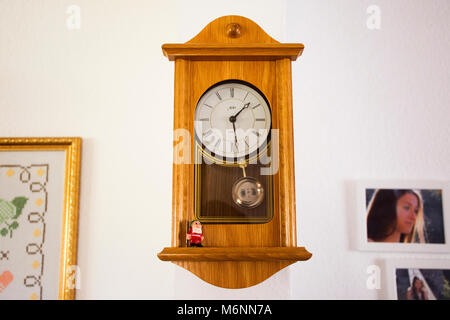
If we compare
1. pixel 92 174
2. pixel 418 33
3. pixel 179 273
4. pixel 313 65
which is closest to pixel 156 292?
pixel 179 273

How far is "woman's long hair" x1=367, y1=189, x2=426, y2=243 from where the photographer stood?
1.17m

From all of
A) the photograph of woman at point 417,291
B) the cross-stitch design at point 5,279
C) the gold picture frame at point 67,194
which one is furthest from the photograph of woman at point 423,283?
the cross-stitch design at point 5,279

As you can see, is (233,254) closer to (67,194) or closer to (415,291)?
(67,194)

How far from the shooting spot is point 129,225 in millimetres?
1070

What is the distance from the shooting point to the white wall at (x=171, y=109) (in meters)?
1.06

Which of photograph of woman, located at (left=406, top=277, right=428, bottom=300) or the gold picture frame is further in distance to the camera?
photograph of woman, located at (left=406, top=277, right=428, bottom=300)

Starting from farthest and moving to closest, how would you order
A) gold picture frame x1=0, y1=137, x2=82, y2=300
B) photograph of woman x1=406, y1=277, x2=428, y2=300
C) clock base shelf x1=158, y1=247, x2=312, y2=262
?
1. photograph of woman x1=406, y1=277, x2=428, y2=300
2. gold picture frame x1=0, y1=137, x2=82, y2=300
3. clock base shelf x1=158, y1=247, x2=312, y2=262

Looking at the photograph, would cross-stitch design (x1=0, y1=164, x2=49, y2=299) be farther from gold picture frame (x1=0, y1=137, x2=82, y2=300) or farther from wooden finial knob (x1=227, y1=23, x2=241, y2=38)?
wooden finial knob (x1=227, y1=23, x2=241, y2=38)

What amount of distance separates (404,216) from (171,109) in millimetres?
781

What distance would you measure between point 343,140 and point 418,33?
0.44m

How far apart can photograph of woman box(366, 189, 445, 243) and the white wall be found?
0.06m

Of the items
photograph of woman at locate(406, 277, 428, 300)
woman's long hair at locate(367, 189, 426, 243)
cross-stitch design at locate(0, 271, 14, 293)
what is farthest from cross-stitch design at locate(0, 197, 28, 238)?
photograph of woman at locate(406, 277, 428, 300)

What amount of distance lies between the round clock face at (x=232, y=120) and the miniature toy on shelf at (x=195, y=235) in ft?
0.53

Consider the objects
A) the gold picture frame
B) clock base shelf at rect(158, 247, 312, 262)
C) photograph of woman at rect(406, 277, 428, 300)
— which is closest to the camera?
clock base shelf at rect(158, 247, 312, 262)
